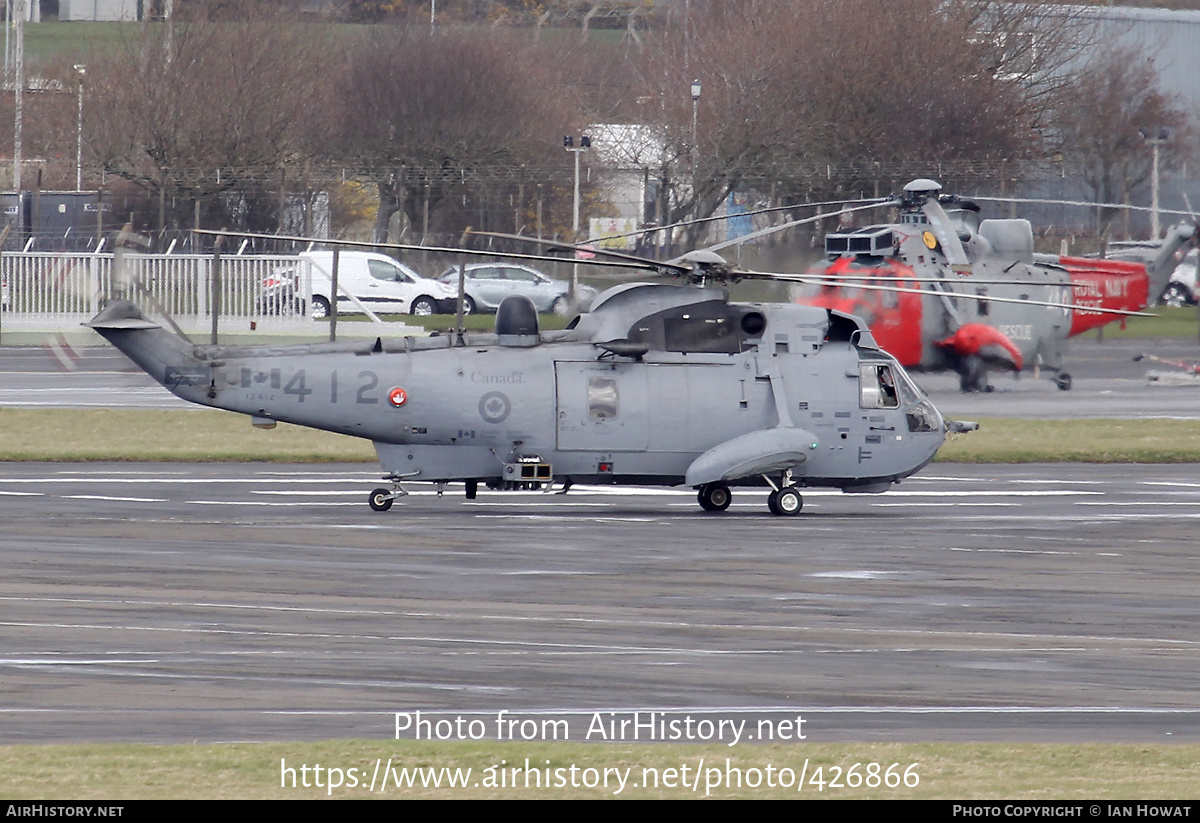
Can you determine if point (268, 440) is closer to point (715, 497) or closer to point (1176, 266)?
point (715, 497)

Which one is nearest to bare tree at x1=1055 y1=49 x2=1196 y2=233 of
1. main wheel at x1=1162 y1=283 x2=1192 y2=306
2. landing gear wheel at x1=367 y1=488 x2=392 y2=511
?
main wheel at x1=1162 y1=283 x2=1192 y2=306

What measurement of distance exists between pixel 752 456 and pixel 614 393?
183cm

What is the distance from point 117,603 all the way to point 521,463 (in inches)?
255

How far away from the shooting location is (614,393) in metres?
19.8

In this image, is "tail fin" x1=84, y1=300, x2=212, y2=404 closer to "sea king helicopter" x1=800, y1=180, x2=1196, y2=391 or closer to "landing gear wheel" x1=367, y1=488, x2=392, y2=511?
"landing gear wheel" x1=367, y1=488, x2=392, y2=511

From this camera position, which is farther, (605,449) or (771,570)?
(605,449)

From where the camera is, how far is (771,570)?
637 inches

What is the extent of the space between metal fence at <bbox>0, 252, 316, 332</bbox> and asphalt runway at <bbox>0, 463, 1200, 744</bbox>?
15.8 meters

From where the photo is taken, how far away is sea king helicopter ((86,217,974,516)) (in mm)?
19328

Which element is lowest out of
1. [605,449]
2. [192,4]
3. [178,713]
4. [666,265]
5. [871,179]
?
[178,713]

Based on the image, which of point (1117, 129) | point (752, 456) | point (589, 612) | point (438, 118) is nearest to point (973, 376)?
point (752, 456)

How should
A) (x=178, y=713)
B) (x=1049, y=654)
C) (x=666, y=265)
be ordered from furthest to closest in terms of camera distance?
(x=666, y=265)
(x=1049, y=654)
(x=178, y=713)
